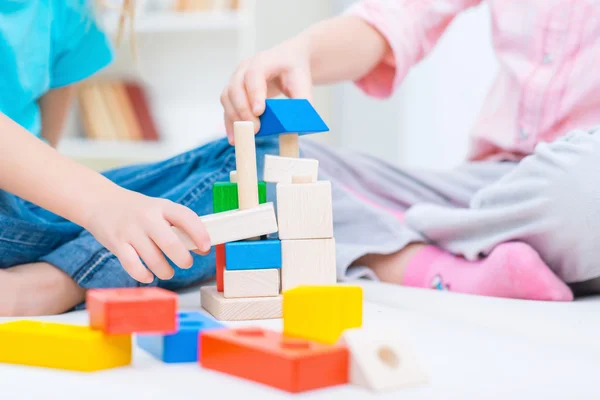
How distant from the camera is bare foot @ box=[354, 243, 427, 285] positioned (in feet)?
3.02

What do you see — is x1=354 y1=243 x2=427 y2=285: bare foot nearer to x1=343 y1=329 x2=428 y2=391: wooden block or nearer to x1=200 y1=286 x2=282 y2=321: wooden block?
x1=200 y1=286 x2=282 y2=321: wooden block

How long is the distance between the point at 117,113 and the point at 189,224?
1.88m

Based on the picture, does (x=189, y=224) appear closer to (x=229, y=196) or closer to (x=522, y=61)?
(x=229, y=196)

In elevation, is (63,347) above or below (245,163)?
below

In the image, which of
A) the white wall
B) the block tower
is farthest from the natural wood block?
the white wall

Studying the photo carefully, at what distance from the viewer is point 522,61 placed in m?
1.11

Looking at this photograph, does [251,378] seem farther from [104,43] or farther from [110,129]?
[110,129]

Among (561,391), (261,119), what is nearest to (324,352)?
(561,391)

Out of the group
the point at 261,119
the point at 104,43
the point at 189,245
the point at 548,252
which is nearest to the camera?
the point at 189,245

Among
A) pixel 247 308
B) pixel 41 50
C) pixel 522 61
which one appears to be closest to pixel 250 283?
pixel 247 308

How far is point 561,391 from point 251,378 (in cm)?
20

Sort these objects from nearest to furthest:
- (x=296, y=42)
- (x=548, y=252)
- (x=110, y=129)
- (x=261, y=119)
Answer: (x=261, y=119), (x=548, y=252), (x=296, y=42), (x=110, y=129)

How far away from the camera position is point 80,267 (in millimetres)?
750

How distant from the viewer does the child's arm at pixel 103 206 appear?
0.57 m
